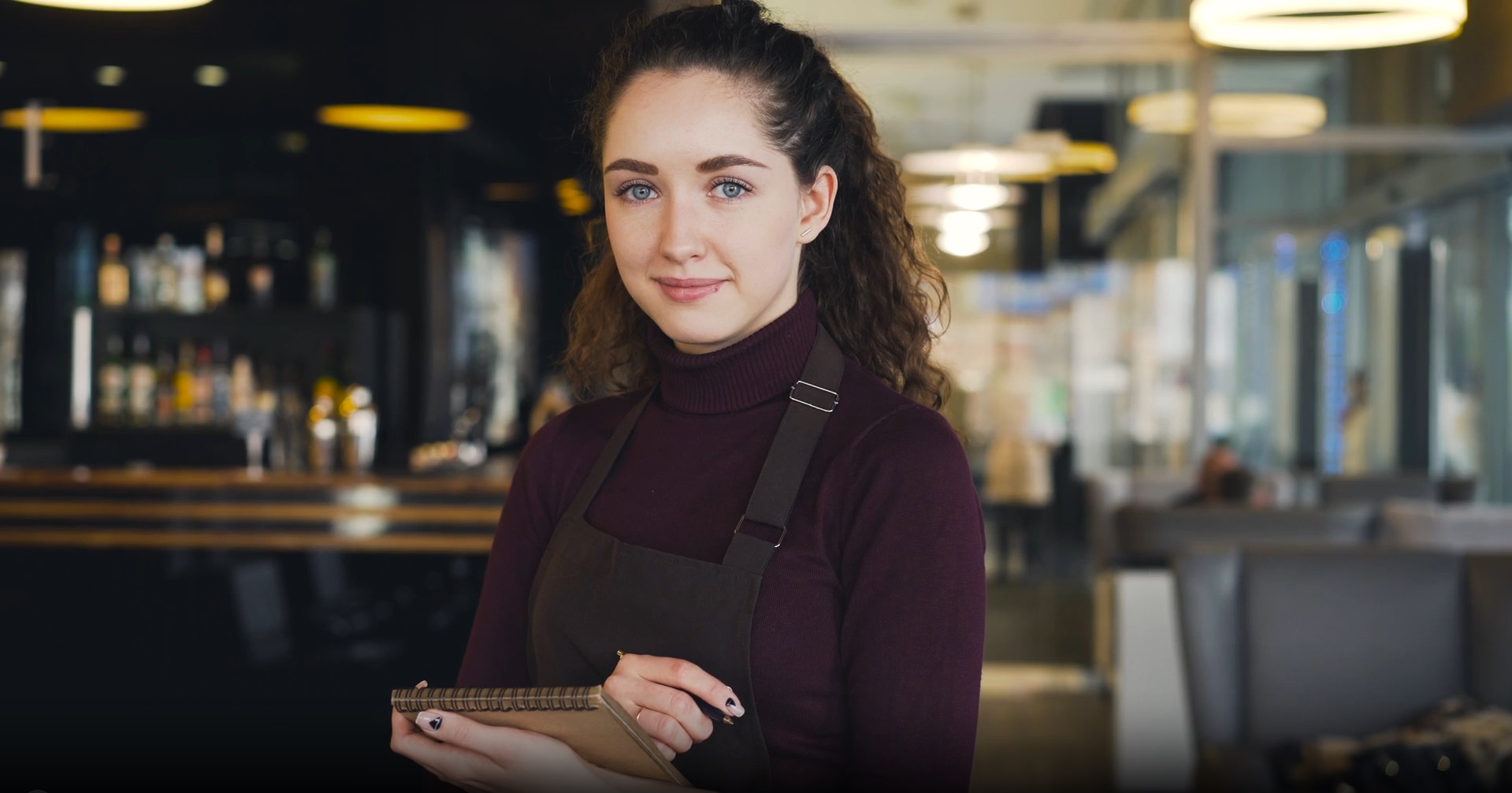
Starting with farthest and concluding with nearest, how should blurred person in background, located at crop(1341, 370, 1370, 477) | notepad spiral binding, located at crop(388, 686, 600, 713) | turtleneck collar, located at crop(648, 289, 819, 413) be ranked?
blurred person in background, located at crop(1341, 370, 1370, 477) < turtleneck collar, located at crop(648, 289, 819, 413) < notepad spiral binding, located at crop(388, 686, 600, 713)

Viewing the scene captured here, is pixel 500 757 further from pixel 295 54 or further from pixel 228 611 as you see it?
pixel 295 54

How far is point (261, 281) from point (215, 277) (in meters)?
0.21

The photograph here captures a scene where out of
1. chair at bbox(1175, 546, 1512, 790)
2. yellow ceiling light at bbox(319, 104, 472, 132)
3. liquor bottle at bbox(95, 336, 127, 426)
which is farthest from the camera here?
liquor bottle at bbox(95, 336, 127, 426)

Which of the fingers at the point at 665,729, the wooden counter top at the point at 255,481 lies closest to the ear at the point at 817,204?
the fingers at the point at 665,729

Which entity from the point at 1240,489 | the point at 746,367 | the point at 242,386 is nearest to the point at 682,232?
the point at 746,367

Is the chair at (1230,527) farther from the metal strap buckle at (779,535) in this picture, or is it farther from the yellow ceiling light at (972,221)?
the yellow ceiling light at (972,221)

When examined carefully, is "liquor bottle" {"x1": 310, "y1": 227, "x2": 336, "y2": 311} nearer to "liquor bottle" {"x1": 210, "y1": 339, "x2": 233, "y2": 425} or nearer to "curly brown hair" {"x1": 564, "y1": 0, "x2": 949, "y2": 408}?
"liquor bottle" {"x1": 210, "y1": 339, "x2": 233, "y2": 425}

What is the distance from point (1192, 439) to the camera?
719cm

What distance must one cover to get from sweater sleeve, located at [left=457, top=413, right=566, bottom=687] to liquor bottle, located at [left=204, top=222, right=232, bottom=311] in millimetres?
5443

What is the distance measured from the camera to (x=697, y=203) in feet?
4.12

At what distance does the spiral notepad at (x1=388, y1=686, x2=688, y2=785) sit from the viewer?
111 cm

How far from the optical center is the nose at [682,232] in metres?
1.25

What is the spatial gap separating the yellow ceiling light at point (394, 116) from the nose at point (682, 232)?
16.2 ft

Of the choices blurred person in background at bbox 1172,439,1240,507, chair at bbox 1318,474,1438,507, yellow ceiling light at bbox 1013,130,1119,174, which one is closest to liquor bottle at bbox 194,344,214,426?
yellow ceiling light at bbox 1013,130,1119,174
